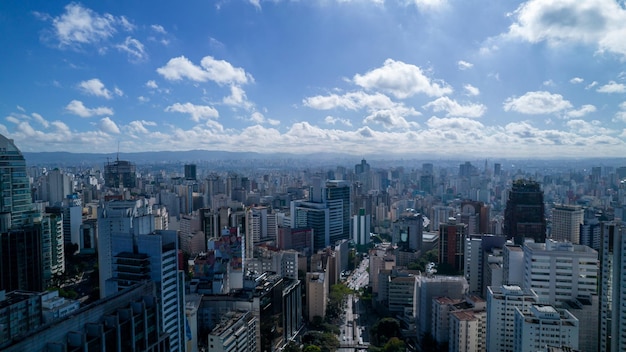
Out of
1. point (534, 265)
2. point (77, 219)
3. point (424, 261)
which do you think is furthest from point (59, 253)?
point (534, 265)

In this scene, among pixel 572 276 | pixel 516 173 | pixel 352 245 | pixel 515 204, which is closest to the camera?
pixel 572 276

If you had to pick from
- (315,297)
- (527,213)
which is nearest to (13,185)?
(315,297)

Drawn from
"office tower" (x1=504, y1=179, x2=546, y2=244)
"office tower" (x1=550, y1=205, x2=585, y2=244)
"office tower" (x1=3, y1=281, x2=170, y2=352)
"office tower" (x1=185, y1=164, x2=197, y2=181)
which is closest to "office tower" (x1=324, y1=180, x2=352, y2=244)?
"office tower" (x1=504, y1=179, x2=546, y2=244)

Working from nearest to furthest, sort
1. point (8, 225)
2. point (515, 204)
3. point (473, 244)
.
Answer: point (8, 225)
point (473, 244)
point (515, 204)

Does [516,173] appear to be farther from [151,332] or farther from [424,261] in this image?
[151,332]

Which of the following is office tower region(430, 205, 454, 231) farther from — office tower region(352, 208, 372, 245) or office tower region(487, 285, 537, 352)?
office tower region(487, 285, 537, 352)

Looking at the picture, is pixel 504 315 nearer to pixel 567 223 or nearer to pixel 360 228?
pixel 567 223

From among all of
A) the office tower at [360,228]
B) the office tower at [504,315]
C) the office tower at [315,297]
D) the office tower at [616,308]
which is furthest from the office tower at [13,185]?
the office tower at [360,228]
